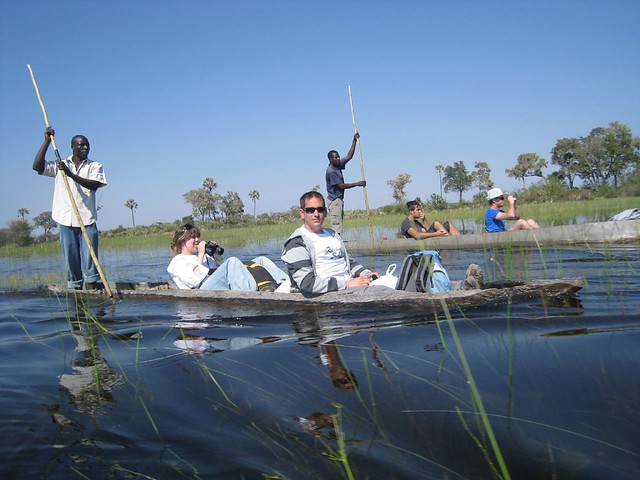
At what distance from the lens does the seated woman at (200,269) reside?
5.40 metres

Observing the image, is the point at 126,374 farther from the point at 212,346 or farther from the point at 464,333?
the point at 464,333

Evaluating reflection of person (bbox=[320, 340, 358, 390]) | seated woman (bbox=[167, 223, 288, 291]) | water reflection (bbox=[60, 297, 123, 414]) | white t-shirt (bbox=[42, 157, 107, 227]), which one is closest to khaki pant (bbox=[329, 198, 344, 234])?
seated woman (bbox=[167, 223, 288, 291])

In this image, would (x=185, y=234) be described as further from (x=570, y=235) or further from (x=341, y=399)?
(x=570, y=235)

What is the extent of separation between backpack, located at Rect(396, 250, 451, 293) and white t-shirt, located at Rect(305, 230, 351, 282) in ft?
2.07

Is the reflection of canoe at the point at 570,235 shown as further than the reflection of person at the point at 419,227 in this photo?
No

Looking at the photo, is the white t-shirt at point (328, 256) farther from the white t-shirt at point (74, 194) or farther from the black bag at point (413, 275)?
the white t-shirt at point (74, 194)

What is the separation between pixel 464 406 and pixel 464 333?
123cm

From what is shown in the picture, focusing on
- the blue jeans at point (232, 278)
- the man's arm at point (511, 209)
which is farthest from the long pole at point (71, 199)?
the man's arm at point (511, 209)

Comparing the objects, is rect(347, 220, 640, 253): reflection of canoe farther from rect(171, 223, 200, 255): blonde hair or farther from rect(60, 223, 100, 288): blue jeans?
rect(60, 223, 100, 288): blue jeans

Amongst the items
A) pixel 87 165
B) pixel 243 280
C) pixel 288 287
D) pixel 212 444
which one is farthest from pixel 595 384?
pixel 87 165

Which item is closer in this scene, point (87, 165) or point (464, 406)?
point (464, 406)

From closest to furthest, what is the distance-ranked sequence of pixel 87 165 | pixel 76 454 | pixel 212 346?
pixel 76 454
pixel 212 346
pixel 87 165

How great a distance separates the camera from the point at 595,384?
2275 millimetres

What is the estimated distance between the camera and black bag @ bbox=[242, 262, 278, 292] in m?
5.40
